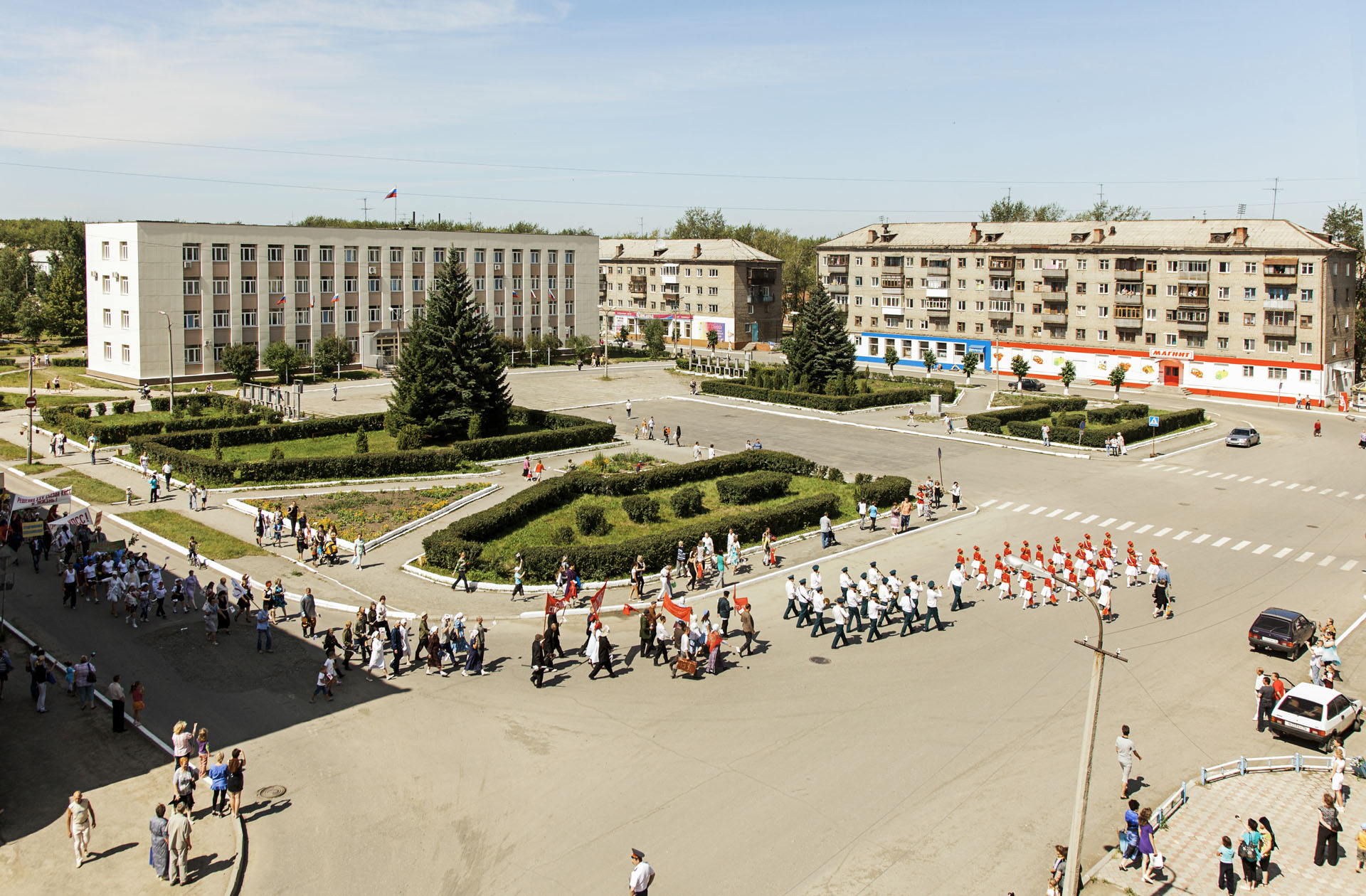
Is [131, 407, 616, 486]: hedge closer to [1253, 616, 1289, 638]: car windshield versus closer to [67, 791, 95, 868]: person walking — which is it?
[67, 791, 95, 868]: person walking

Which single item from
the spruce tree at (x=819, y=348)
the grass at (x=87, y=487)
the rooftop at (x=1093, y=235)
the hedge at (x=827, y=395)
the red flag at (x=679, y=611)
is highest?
the rooftop at (x=1093, y=235)

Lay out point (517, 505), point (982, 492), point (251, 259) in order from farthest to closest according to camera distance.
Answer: point (251, 259) → point (982, 492) → point (517, 505)

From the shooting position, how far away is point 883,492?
43.8 m

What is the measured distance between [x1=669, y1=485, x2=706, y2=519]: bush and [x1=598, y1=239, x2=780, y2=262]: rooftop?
80.9 metres

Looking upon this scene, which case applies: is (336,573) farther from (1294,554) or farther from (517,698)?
(1294,554)

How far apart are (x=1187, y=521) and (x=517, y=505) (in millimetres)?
29079

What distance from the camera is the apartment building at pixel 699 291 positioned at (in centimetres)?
12100

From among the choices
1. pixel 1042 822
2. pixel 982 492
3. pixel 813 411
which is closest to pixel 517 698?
pixel 1042 822

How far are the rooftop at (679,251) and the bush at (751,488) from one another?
7802 cm

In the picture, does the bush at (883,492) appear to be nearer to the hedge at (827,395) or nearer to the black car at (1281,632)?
the black car at (1281,632)

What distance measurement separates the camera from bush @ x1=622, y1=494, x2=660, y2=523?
39.1 metres

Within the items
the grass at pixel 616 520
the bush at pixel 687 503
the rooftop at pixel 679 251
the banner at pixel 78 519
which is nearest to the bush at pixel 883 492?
the grass at pixel 616 520

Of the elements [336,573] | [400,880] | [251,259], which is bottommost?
[400,880]

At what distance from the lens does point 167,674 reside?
84.7 feet
